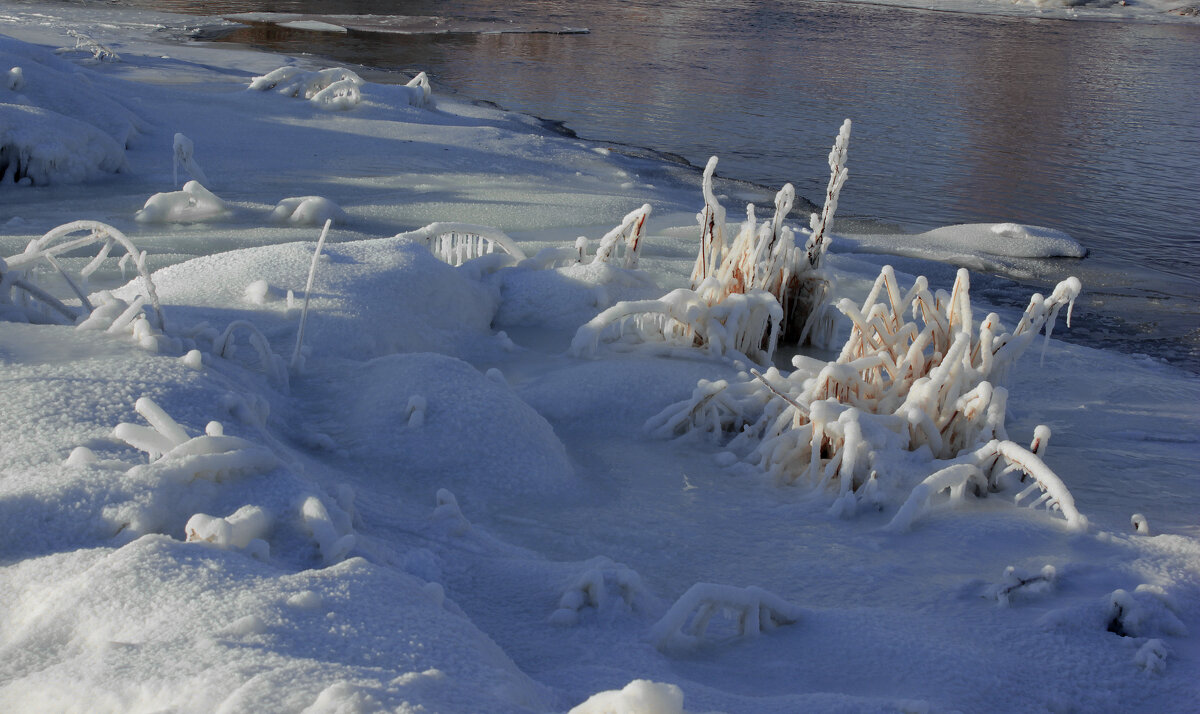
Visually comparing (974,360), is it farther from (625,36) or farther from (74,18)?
(625,36)

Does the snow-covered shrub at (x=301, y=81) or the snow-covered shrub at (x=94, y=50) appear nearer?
the snow-covered shrub at (x=301, y=81)

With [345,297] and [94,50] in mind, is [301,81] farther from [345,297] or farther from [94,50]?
[345,297]

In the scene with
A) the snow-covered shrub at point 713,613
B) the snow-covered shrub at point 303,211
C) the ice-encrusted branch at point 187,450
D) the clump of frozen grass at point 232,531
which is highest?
the ice-encrusted branch at point 187,450

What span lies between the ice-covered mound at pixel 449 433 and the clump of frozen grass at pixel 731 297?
3.36ft

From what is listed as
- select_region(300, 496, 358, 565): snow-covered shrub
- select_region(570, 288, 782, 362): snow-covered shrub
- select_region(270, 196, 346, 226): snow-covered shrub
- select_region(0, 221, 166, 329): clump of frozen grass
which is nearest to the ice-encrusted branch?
select_region(300, 496, 358, 565): snow-covered shrub

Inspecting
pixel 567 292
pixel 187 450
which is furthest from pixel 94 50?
pixel 187 450

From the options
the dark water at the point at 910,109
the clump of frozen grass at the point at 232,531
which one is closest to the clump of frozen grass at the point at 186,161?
the dark water at the point at 910,109

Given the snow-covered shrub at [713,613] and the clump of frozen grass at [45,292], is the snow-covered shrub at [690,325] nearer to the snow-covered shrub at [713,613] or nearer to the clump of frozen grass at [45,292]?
the clump of frozen grass at [45,292]

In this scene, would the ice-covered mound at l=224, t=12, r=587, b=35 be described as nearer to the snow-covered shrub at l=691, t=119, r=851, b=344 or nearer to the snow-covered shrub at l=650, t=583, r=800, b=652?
the snow-covered shrub at l=691, t=119, r=851, b=344

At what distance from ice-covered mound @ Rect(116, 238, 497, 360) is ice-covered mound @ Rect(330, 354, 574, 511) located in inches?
22.9

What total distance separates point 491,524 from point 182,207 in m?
3.94

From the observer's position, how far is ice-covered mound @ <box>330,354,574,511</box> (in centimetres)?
262

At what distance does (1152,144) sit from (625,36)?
1022 cm

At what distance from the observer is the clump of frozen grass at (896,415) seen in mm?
2797
